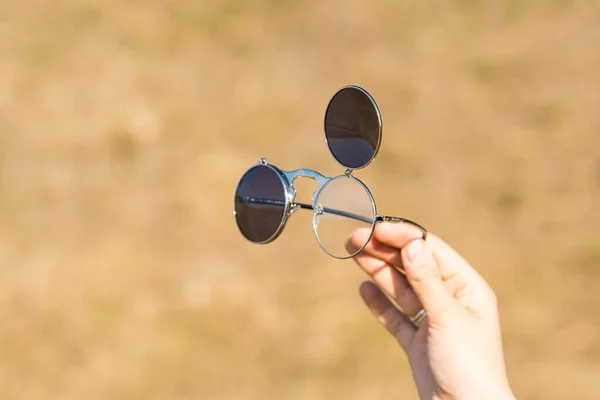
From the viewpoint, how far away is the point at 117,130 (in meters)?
3.78

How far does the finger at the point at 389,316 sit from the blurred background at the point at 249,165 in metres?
0.86

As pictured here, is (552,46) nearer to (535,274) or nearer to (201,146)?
(535,274)

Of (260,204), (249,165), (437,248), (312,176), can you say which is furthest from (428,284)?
(249,165)

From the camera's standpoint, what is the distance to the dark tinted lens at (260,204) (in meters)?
1.96

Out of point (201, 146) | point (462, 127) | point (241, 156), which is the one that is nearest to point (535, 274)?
point (462, 127)

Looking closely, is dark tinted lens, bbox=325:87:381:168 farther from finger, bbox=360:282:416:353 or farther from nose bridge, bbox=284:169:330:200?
finger, bbox=360:282:416:353

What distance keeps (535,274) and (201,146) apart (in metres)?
2.11

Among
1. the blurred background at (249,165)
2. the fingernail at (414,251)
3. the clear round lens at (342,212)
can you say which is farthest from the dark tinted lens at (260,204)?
the blurred background at (249,165)

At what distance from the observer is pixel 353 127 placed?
184cm

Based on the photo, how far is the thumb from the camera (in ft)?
5.63

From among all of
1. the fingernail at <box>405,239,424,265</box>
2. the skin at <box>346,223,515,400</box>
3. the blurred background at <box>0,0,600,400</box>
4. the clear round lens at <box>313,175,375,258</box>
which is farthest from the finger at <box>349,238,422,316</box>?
the blurred background at <box>0,0,600,400</box>

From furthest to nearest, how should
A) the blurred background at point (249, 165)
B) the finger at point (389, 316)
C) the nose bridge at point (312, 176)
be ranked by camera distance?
1. the blurred background at point (249, 165)
2. the finger at point (389, 316)
3. the nose bridge at point (312, 176)

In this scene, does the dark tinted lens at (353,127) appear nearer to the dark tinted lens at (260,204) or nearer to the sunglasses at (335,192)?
the sunglasses at (335,192)

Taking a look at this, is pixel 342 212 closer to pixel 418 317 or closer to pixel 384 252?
pixel 384 252
